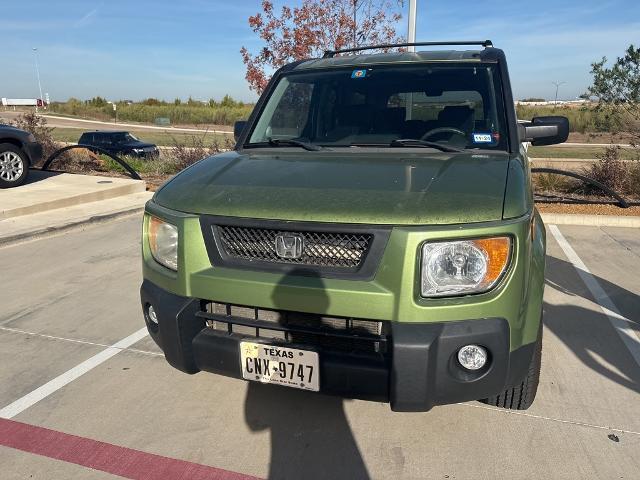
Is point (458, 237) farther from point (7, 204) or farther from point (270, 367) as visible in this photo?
point (7, 204)

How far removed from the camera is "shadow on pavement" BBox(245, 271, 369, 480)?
7.91ft

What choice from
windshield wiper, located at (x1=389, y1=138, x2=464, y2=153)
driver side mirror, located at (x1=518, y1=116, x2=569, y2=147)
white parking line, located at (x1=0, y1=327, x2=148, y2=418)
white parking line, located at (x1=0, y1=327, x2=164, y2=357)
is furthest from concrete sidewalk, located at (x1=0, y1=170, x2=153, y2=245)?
driver side mirror, located at (x1=518, y1=116, x2=569, y2=147)

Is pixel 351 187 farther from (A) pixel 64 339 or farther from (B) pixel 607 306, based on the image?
(B) pixel 607 306

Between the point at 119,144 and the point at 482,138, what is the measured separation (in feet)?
56.0

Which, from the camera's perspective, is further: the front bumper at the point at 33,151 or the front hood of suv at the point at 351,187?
the front bumper at the point at 33,151

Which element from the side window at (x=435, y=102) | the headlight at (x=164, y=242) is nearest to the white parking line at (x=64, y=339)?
the headlight at (x=164, y=242)

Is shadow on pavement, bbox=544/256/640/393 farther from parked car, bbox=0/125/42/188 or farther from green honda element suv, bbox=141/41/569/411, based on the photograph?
parked car, bbox=0/125/42/188

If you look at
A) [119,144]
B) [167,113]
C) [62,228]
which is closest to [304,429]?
[62,228]

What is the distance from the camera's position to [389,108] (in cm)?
344

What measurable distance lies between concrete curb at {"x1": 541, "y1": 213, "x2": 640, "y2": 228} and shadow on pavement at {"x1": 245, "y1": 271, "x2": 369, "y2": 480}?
5859 mm

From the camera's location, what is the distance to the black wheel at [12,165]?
355 inches

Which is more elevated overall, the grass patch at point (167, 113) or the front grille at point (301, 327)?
the front grille at point (301, 327)

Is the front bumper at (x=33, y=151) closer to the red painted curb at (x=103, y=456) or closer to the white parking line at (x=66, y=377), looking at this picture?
the white parking line at (x=66, y=377)

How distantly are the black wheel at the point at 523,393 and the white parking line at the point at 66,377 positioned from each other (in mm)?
2466
